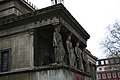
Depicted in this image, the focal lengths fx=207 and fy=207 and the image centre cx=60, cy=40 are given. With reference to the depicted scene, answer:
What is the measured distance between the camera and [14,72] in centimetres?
2062

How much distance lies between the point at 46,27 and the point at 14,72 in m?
5.51

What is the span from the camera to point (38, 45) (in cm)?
2239

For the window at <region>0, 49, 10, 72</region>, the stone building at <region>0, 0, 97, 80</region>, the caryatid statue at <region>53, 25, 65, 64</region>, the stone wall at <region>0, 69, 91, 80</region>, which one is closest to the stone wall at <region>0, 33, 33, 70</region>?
the stone building at <region>0, 0, 97, 80</region>

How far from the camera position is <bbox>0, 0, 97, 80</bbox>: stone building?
63.5 feet

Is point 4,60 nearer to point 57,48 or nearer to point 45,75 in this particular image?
point 45,75

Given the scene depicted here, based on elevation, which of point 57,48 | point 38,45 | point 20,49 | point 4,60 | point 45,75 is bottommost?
point 45,75

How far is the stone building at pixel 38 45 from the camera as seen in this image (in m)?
19.4

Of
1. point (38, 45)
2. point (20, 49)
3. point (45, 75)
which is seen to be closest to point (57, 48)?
point (45, 75)

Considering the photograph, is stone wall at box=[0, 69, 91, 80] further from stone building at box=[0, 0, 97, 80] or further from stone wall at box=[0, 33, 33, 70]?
stone wall at box=[0, 33, 33, 70]

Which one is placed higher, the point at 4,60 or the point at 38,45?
the point at 38,45

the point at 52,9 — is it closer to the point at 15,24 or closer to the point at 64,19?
the point at 64,19

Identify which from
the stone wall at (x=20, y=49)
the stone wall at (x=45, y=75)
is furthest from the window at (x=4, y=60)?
the stone wall at (x=45, y=75)

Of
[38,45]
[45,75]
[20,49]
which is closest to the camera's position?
[45,75]

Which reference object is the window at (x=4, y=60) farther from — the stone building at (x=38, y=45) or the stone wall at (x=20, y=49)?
the stone wall at (x=20, y=49)
